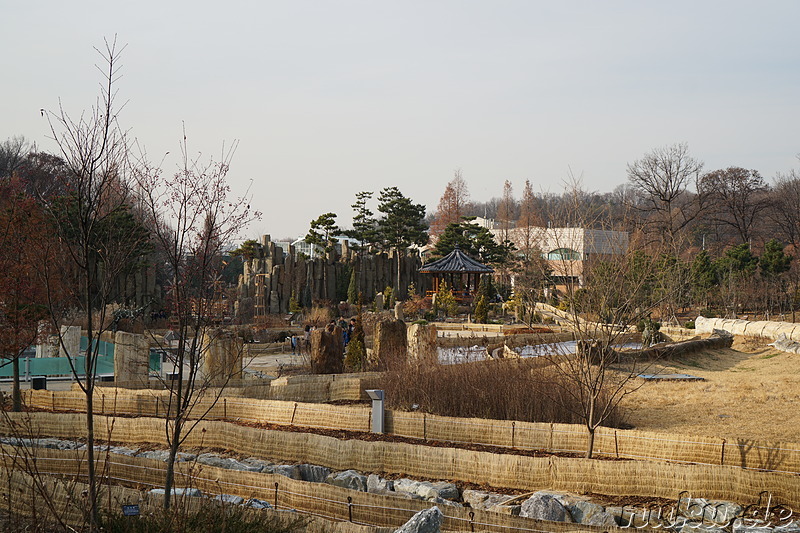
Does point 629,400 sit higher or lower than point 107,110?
lower

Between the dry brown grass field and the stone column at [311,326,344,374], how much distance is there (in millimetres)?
5124

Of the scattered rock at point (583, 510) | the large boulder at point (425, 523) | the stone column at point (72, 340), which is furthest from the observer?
the stone column at point (72, 340)

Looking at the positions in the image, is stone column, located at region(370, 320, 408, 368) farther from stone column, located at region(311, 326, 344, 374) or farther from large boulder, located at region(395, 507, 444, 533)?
large boulder, located at region(395, 507, 444, 533)

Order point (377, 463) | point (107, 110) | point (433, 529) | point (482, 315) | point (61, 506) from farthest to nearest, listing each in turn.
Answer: point (482, 315) < point (377, 463) < point (61, 506) < point (107, 110) < point (433, 529)

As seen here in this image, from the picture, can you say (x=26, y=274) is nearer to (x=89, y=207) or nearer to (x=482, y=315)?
(x=89, y=207)

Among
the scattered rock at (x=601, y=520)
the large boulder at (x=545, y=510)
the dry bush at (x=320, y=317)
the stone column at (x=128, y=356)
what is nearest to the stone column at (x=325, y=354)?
the stone column at (x=128, y=356)

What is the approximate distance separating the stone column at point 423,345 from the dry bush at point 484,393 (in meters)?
0.89

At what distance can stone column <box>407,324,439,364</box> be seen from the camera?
12.3m

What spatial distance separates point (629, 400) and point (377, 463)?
214 inches

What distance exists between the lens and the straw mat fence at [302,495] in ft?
18.0

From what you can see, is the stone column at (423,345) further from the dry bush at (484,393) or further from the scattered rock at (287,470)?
the scattered rock at (287,470)

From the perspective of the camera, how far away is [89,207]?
4762 millimetres

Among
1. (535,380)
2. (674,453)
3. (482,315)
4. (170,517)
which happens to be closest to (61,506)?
(170,517)

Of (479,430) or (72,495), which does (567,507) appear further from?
(72,495)
